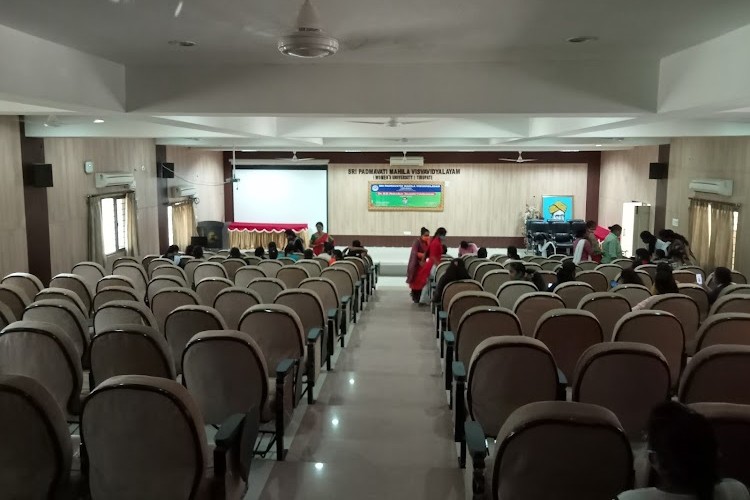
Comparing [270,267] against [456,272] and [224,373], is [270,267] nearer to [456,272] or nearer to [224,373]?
[456,272]

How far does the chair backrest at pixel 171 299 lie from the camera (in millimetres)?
6000

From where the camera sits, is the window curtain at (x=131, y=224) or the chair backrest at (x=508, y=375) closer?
the chair backrest at (x=508, y=375)

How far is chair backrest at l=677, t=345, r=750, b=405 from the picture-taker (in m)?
3.39

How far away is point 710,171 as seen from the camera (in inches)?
502

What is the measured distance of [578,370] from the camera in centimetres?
357

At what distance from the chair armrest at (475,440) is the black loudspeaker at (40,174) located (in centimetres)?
992

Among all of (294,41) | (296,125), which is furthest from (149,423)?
(296,125)

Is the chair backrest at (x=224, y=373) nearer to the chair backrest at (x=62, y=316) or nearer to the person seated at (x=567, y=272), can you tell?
the chair backrest at (x=62, y=316)

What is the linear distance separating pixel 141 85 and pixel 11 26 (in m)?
1.82

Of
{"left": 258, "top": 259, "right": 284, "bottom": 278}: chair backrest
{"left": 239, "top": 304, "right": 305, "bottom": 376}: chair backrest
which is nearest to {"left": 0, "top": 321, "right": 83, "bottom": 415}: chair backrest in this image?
{"left": 239, "top": 304, "right": 305, "bottom": 376}: chair backrest

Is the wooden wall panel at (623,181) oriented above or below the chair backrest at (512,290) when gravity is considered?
above

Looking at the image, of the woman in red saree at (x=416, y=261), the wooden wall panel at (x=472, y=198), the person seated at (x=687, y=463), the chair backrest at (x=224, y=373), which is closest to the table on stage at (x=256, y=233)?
the wooden wall panel at (x=472, y=198)

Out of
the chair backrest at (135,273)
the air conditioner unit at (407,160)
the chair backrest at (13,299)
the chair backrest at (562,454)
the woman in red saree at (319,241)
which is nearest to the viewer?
the chair backrest at (562,454)

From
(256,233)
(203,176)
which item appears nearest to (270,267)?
(256,233)
